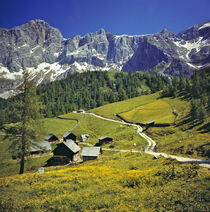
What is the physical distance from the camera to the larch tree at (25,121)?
2606cm

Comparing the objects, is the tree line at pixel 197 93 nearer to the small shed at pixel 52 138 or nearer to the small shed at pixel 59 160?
the small shed at pixel 59 160

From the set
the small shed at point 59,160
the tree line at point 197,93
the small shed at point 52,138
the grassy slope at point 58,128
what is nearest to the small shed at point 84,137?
the small shed at point 52,138

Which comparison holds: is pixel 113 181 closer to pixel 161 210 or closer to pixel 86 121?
pixel 161 210

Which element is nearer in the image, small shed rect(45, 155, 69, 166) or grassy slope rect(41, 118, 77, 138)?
small shed rect(45, 155, 69, 166)

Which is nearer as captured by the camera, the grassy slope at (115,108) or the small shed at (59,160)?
the small shed at (59,160)

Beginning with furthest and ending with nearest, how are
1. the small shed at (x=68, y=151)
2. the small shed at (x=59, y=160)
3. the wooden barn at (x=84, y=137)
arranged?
1. the wooden barn at (x=84, y=137)
2. the small shed at (x=68, y=151)
3. the small shed at (x=59, y=160)

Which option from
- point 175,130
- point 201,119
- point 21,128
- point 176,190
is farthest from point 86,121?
point 176,190

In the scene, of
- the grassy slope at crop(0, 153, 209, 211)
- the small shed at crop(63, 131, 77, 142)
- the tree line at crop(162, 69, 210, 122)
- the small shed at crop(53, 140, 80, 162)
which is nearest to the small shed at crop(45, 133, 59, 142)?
the small shed at crop(63, 131, 77, 142)

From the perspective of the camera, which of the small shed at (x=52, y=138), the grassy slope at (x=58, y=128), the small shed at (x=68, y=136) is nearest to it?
the small shed at (x=68, y=136)

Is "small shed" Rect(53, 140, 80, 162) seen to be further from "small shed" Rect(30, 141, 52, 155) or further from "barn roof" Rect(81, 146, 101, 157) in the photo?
"small shed" Rect(30, 141, 52, 155)

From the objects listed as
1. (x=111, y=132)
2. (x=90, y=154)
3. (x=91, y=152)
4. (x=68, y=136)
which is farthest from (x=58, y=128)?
(x=90, y=154)

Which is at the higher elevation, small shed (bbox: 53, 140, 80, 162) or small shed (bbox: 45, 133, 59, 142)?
small shed (bbox: 45, 133, 59, 142)

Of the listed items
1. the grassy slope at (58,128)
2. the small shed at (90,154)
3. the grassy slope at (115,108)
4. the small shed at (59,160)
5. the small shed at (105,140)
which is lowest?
the small shed at (59,160)

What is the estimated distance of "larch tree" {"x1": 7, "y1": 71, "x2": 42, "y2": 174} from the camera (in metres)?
26.1
